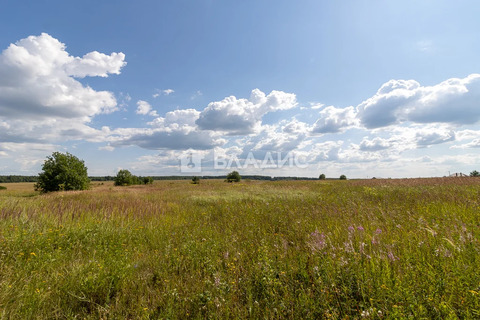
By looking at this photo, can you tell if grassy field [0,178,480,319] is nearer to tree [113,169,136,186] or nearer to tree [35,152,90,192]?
tree [35,152,90,192]

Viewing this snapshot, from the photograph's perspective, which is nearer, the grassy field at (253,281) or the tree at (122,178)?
the grassy field at (253,281)

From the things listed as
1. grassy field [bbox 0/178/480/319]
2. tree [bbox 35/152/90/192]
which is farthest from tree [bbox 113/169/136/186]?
grassy field [bbox 0/178/480/319]

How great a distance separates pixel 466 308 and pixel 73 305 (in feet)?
13.8

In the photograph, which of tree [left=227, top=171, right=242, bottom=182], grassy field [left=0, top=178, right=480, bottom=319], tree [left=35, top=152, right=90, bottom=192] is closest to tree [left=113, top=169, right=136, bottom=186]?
tree [left=35, top=152, right=90, bottom=192]

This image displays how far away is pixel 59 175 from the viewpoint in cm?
2419

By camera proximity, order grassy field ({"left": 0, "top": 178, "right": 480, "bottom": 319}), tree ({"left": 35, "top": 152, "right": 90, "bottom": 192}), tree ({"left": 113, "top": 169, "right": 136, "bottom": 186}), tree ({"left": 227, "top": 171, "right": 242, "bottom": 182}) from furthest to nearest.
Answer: tree ({"left": 227, "top": 171, "right": 242, "bottom": 182}) → tree ({"left": 113, "top": 169, "right": 136, "bottom": 186}) → tree ({"left": 35, "top": 152, "right": 90, "bottom": 192}) → grassy field ({"left": 0, "top": 178, "right": 480, "bottom": 319})

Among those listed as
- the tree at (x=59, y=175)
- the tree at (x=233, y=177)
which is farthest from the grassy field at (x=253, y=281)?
the tree at (x=233, y=177)

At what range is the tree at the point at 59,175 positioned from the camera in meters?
24.5

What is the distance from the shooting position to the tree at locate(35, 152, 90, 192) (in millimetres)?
24469

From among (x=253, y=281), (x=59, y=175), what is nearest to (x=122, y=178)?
(x=59, y=175)

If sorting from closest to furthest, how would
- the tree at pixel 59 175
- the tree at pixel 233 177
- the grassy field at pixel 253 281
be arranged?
the grassy field at pixel 253 281
the tree at pixel 59 175
the tree at pixel 233 177

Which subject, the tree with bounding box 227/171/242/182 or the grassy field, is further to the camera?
the tree with bounding box 227/171/242/182

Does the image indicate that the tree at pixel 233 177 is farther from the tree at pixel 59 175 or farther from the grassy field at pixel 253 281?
the grassy field at pixel 253 281

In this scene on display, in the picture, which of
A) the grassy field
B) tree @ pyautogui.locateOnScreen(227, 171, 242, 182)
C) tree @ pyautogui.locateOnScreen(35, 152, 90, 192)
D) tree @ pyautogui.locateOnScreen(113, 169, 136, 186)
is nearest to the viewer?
the grassy field
